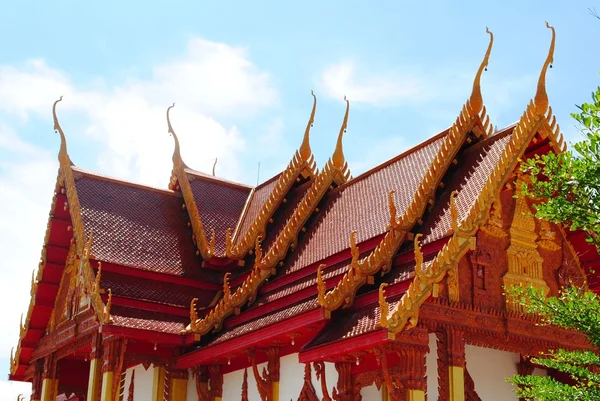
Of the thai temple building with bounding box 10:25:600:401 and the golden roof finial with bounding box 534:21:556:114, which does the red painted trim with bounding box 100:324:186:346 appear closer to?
the thai temple building with bounding box 10:25:600:401

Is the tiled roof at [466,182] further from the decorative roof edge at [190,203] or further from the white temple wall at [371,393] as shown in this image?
the decorative roof edge at [190,203]

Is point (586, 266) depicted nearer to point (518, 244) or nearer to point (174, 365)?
point (518, 244)

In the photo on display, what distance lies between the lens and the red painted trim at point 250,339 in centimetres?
995

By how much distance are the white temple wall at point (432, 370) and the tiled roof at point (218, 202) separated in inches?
223

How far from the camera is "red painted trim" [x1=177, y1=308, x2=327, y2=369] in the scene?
32.6 ft

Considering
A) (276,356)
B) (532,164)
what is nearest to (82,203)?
(276,356)

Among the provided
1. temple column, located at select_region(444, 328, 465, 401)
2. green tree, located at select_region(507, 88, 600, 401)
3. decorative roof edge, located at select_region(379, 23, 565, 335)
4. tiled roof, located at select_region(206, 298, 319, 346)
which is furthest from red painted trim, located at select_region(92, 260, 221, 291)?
green tree, located at select_region(507, 88, 600, 401)

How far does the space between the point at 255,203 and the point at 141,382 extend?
441cm

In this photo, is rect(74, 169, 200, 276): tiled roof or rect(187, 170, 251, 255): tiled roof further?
rect(187, 170, 251, 255): tiled roof

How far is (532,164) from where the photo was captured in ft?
21.0

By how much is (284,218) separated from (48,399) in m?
4.91

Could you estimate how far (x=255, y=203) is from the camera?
1638cm

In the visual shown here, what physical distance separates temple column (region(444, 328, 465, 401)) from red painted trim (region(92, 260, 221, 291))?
5517 mm

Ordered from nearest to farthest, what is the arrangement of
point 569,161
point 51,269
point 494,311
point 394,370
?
1. point 569,161
2. point 394,370
3. point 494,311
4. point 51,269
